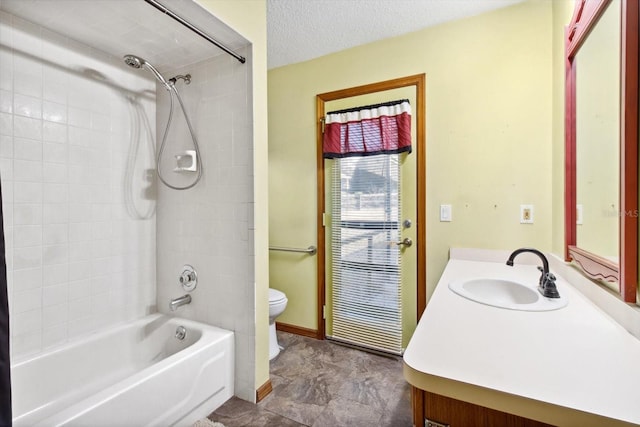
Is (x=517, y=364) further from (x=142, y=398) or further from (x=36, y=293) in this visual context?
(x=36, y=293)

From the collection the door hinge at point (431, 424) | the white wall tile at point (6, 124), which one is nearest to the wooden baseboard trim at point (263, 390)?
the door hinge at point (431, 424)

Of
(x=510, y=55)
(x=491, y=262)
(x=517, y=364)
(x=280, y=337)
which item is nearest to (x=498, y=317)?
(x=517, y=364)

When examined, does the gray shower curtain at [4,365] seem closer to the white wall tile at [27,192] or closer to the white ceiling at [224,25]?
the white wall tile at [27,192]

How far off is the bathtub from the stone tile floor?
0.70 feet

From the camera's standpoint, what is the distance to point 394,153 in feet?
7.44

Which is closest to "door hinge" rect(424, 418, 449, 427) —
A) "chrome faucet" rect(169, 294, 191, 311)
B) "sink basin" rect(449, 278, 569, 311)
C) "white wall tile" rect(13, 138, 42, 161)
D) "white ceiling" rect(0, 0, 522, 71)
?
"sink basin" rect(449, 278, 569, 311)

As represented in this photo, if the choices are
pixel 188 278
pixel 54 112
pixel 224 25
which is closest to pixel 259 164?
pixel 224 25

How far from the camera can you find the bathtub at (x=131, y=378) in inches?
45.8

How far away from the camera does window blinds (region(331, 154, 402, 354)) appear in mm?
2314

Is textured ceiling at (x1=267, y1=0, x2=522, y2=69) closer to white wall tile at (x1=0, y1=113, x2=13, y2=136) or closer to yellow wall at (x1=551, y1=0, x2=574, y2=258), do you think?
yellow wall at (x1=551, y1=0, x2=574, y2=258)

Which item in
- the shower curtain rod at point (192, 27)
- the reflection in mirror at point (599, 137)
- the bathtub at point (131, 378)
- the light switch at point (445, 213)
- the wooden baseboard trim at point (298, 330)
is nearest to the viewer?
the reflection in mirror at point (599, 137)

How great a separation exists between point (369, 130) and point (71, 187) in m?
1.98

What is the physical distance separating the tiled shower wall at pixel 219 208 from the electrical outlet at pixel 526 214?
1754 mm

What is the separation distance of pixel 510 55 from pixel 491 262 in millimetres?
1399
